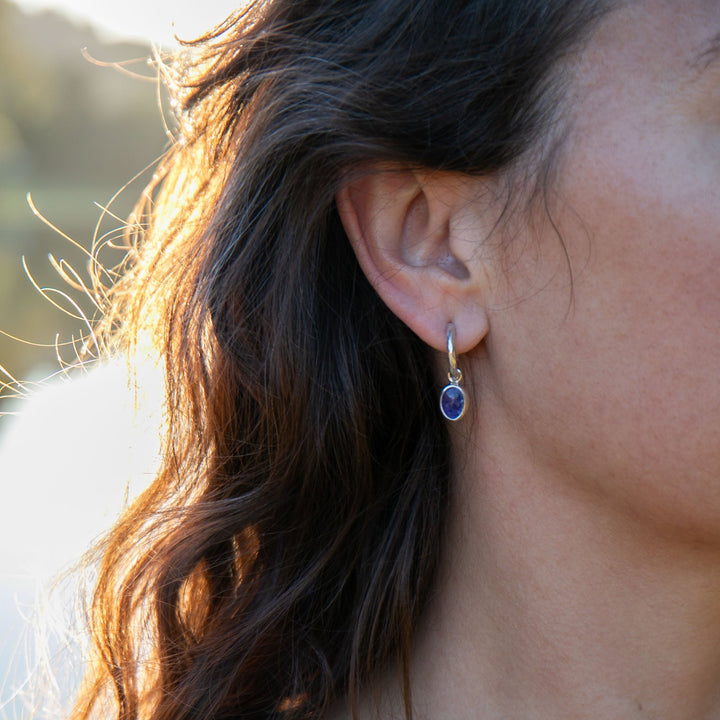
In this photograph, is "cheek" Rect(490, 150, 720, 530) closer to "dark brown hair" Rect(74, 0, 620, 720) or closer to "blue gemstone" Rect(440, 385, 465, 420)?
"blue gemstone" Rect(440, 385, 465, 420)

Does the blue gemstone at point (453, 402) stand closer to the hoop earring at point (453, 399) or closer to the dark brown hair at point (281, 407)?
the hoop earring at point (453, 399)

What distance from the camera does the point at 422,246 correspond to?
1.30 meters

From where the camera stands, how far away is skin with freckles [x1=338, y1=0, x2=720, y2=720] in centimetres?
111

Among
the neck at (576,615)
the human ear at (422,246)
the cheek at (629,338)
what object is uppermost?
the human ear at (422,246)

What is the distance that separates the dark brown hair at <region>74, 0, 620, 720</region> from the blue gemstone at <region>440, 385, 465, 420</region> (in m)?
0.12

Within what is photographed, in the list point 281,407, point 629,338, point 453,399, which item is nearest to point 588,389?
point 629,338

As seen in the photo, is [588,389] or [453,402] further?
[453,402]

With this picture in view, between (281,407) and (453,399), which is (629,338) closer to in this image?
(453,399)

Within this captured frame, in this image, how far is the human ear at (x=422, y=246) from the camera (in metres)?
1.27

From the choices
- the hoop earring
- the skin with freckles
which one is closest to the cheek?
the skin with freckles

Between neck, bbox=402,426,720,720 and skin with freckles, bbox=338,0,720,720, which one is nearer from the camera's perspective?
skin with freckles, bbox=338,0,720,720

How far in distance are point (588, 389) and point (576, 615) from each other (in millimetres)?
354

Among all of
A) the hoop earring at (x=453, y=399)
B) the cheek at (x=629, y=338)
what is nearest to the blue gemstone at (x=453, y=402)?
the hoop earring at (x=453, y=399)

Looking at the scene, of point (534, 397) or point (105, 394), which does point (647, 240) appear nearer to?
point (534, 397)
